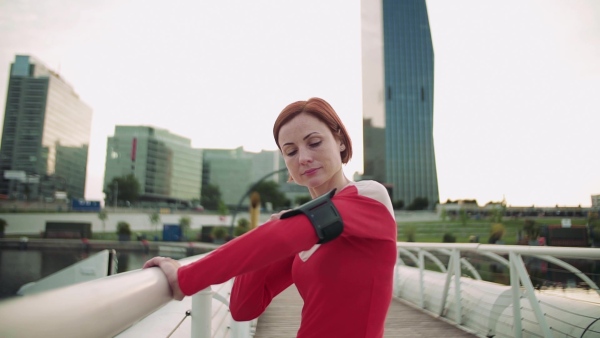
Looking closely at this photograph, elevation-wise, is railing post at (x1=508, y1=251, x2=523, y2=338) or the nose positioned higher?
the nose

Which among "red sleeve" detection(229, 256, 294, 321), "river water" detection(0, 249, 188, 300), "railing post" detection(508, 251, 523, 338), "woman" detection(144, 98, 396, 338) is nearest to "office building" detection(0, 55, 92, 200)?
"river water" detection(0, 249, 188, 300)

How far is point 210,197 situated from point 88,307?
324 feet

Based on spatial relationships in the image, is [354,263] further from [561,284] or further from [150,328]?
[561,284]

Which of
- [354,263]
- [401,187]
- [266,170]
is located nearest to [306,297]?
[354,263]

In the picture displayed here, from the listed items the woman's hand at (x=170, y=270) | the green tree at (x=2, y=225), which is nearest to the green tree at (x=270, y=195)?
the green tree at (x=2, y=225)

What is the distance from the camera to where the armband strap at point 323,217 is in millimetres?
758

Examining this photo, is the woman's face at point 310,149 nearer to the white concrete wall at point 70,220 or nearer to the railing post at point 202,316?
the railing post at point 202,316

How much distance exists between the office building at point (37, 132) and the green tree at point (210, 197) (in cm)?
3276

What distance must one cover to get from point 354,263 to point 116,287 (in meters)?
0.53

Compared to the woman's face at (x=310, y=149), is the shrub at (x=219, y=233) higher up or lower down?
lower down

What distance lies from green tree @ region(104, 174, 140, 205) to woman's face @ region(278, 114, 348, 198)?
308ft

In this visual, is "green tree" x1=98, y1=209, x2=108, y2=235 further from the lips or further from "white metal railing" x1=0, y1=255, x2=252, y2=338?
"white metal railing" x1=0, y1=255, x2=252, y2=338

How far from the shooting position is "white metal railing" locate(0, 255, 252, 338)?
1.27ft

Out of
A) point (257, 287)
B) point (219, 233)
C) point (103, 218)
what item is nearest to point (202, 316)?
point (257, 287)
